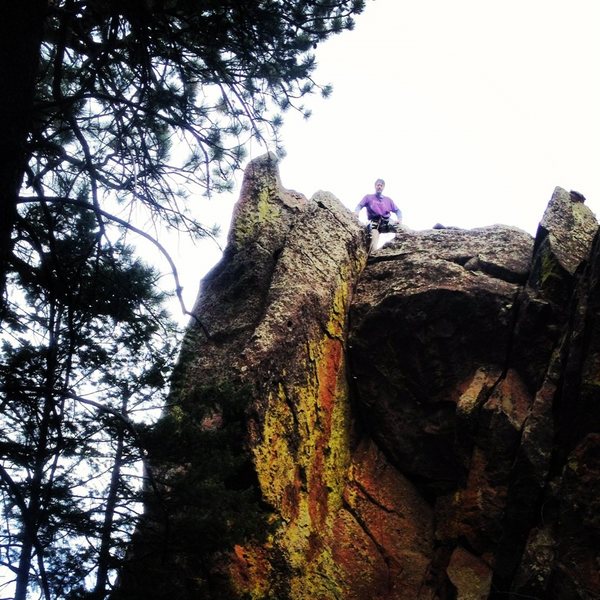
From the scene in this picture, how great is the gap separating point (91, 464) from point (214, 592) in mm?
2196

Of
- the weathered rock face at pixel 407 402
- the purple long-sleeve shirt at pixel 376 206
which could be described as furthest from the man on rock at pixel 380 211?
the weathered rock face at pixel 407 402

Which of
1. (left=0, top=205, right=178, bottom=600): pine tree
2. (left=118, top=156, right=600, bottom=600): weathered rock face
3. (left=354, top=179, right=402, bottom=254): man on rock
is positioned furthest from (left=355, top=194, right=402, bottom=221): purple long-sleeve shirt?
(left=0, top=205, right=178, bottom=600): pine tree

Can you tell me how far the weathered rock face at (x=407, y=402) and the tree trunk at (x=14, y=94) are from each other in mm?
2407

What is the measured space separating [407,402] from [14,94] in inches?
295

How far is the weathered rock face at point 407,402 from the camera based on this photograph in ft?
26.3

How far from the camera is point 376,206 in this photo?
13688 mm

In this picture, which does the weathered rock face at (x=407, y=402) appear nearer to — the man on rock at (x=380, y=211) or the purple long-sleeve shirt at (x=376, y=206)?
the man on rock at (x=380, y=211)

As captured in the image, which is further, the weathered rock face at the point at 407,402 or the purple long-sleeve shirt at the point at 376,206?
the purple long-sleeve shirt at the point at 376,206

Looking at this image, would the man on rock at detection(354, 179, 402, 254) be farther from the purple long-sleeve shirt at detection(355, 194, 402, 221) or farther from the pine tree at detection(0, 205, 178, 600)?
the pine tree at detection(0, 205, 178, 600)

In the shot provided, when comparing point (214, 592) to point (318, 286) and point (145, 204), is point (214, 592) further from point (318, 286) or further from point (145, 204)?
point (318, 286)

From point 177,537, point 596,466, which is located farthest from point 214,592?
point 596,466

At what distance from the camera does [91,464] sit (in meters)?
6.20

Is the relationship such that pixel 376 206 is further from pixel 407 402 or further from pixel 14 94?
pixel 14 94

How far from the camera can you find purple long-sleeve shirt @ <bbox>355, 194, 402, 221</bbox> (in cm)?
1364
